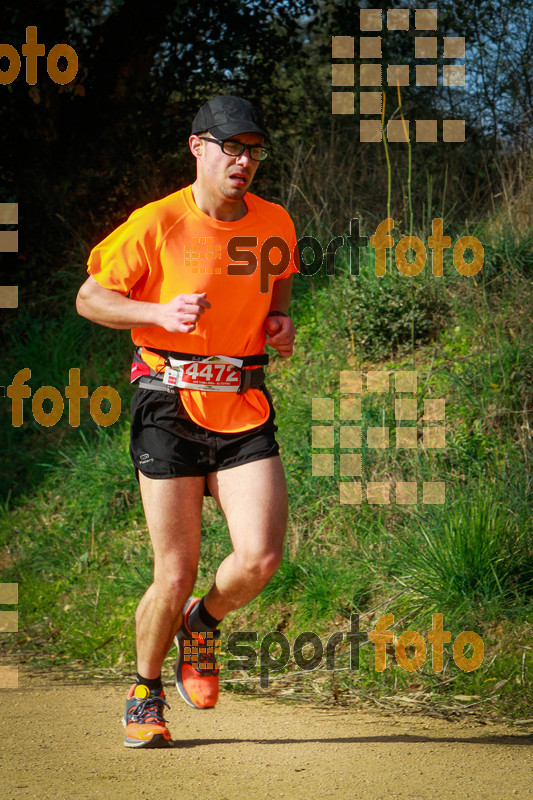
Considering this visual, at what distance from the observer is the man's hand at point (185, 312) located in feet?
12.1

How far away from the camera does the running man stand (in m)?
4.01

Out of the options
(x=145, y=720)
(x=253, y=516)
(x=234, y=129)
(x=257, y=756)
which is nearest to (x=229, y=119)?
(x=234, y=129)

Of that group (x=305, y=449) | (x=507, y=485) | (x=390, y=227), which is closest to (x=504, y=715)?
(x=507, y=485)

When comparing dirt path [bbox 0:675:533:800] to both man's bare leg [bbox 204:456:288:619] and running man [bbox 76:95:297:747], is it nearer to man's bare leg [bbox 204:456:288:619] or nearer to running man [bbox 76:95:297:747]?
running man [bbox 76:95:297:747]

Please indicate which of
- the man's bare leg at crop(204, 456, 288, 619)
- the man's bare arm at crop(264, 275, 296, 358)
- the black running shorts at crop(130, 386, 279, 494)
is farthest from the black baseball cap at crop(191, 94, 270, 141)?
the man's bare leg at crop(204, 456, 288, 619)

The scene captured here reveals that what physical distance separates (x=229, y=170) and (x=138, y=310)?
2.26 feet

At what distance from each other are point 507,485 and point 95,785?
305 cm

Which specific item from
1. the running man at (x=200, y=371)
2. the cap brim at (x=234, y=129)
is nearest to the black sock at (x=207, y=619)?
the running man at (x=200, y=371)

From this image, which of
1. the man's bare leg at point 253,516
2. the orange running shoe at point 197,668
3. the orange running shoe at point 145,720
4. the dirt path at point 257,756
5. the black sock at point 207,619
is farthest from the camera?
the black sock at point 207,619

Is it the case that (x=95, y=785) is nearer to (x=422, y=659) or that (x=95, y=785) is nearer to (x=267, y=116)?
(x=422, y=659)

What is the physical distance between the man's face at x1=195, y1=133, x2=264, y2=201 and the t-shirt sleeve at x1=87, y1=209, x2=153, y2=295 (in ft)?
1.04

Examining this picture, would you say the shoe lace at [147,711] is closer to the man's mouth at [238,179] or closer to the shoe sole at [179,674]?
the shoe sole at [179,674]

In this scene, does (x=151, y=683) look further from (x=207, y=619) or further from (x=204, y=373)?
(x=204, y=373)

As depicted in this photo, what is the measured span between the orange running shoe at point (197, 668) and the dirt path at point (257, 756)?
0.69 ft
